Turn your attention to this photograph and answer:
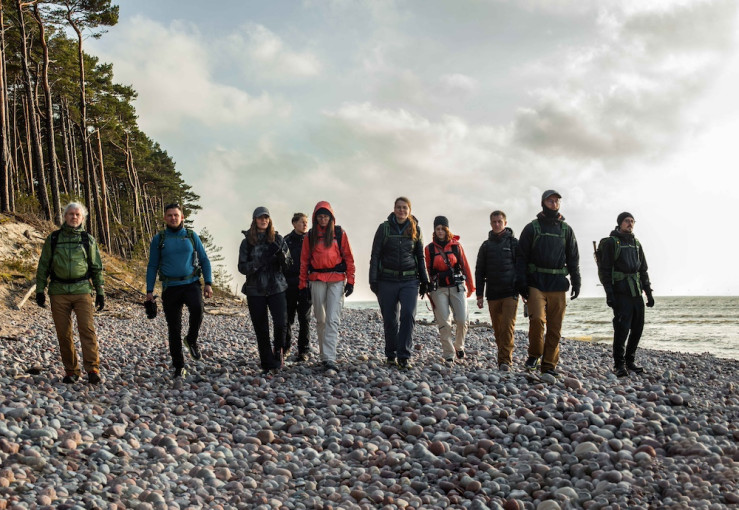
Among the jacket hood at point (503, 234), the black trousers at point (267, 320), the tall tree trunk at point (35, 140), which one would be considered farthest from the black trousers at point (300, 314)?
the tall tree trunk at point (35, 140)

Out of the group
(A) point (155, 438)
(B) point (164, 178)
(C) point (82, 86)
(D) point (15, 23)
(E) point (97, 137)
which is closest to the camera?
(A) point (155, 438)

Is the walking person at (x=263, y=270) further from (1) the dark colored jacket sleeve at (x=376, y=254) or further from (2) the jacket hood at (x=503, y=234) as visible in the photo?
(2) the jacket hood at (x=503, y=234)

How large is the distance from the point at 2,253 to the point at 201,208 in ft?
122

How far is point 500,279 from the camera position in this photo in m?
8.07

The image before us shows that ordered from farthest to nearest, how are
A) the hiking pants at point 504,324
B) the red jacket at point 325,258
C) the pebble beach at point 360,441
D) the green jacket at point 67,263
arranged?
1. the hiking pants at point 504,324
2. the red jacket at point 325,258
3. the green jacket at point 67,263
4. the pebble beach at point 360,441

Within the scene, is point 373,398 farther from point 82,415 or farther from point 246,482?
point 82,415

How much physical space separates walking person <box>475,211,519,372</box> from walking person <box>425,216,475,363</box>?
0.28 m

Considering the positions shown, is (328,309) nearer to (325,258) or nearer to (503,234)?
(325,258)

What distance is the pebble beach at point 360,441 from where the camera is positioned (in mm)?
3994

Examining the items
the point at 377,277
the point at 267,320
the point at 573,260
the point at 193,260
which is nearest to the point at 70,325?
the point at 193,260

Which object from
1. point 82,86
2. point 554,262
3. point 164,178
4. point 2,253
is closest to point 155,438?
point 554,262

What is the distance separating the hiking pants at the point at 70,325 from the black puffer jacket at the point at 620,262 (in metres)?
7.53

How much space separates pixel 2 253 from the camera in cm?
1528

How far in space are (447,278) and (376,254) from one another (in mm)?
1385
